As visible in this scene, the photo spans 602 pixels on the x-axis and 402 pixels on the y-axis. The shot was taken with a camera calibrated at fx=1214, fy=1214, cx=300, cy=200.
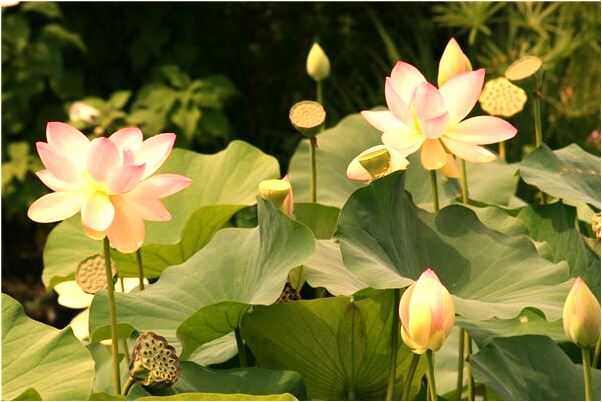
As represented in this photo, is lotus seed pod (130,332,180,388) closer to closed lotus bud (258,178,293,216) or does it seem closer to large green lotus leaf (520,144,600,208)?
closed lotus bud (258,178,293,216)

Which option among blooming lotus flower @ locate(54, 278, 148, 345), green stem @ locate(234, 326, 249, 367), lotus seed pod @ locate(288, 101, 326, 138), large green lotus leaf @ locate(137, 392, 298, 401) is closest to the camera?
large green lotus leaf @ locate(137, 392, 298, 401)

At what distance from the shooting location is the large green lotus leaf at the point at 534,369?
1012mm

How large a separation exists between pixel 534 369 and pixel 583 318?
96mm

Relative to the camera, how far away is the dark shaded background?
3.49m

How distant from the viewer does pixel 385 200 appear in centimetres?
108

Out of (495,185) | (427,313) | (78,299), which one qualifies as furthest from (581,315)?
(78,299)

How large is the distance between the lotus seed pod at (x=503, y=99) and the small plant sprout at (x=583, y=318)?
58 cm

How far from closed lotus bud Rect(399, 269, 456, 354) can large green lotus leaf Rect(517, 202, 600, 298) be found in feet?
1.26

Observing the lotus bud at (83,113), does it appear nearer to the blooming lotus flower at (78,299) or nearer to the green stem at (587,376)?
the blooming lotus flower at (78,299)

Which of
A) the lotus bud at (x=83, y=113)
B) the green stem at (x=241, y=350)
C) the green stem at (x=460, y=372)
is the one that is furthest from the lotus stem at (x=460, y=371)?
the lotus bud at (x=83, y=113)

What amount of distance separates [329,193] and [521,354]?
0.47m

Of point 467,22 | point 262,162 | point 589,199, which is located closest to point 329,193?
point 262,162

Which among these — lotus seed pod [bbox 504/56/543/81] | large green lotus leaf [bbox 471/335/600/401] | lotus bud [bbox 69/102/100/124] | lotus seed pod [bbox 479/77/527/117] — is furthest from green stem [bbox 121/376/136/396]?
lotus bud [bbox 69/102/100/124]

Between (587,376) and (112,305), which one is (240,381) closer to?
(112,305)
